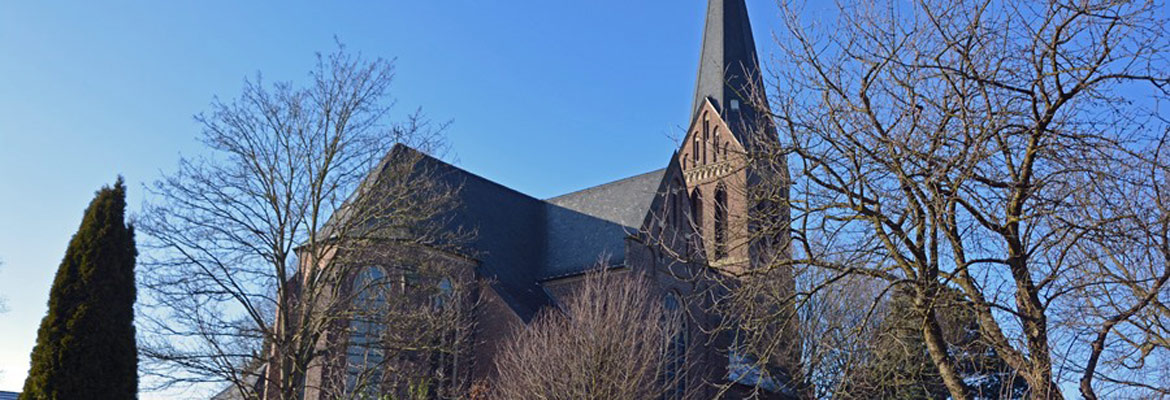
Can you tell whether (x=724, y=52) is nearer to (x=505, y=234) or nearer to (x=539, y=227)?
(x=539, y=227)

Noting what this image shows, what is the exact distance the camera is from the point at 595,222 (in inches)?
1272

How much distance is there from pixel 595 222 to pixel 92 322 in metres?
21.1

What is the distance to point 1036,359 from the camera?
664 cm

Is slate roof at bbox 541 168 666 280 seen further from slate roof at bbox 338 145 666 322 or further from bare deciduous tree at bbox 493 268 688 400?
bare deciduous tree at bbox 493 268 688 400

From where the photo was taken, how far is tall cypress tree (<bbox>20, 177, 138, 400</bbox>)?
12195 millimetres

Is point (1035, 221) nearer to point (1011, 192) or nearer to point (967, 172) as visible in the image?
point (1011, 192)

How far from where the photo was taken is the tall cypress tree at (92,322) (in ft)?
40.0

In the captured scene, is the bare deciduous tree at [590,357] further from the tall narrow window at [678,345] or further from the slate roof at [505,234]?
the tall narrow window at [678,345]

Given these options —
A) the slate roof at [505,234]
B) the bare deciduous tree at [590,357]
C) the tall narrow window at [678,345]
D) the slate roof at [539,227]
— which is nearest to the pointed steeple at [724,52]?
the slate roof at [539,227]

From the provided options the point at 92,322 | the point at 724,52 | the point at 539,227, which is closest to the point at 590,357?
the point at 92,322

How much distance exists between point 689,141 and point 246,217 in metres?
25.6

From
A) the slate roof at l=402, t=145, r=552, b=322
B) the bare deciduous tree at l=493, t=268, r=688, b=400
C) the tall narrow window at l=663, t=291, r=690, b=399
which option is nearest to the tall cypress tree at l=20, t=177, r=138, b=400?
the bare deciduous tree at l=493, t=268, r=688, b=400

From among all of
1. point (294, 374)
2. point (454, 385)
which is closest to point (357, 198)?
point (294, 374)

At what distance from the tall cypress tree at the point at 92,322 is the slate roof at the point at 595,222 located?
17.8m
